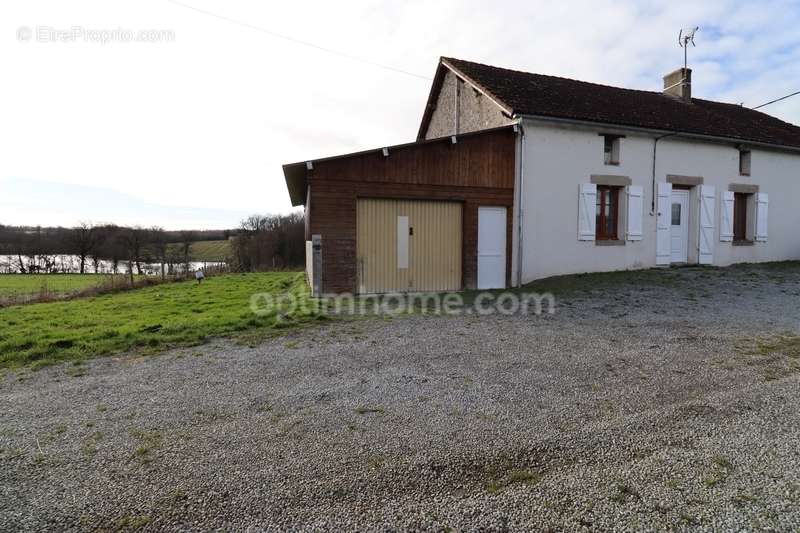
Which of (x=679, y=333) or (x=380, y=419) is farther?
(x=679, y=333)

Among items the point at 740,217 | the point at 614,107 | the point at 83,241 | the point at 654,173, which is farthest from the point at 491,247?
the point at 83,241

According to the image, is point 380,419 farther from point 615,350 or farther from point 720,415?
point 615,350

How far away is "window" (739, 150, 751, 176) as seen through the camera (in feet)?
44.5

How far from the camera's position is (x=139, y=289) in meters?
17.1

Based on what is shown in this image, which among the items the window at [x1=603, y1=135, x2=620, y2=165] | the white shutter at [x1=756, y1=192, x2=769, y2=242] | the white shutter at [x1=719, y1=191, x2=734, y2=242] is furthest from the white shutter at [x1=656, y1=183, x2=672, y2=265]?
the white shutter at [x1=756, y1=192, x2=769, y2=242]

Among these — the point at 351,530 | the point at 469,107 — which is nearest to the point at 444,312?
the point at 351,530

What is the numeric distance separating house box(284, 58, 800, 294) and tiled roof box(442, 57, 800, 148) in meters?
0.08

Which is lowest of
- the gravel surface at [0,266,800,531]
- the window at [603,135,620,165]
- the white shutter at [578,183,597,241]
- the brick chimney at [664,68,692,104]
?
the gravel surface at [0,266,800,531]

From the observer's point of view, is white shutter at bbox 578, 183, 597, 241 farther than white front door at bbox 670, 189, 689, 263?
No

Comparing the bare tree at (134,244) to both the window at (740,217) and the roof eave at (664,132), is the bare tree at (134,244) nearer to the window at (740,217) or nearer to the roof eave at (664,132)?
the roof eave at (664,132)

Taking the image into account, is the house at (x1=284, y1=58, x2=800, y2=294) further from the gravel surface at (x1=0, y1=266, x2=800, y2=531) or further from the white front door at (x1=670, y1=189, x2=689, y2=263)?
the gravel surface at (x1=0, y1=266, x2=800, y2=531)

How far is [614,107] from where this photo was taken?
499 inches

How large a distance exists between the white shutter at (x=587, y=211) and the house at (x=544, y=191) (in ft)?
0.12

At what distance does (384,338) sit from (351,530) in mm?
3977
